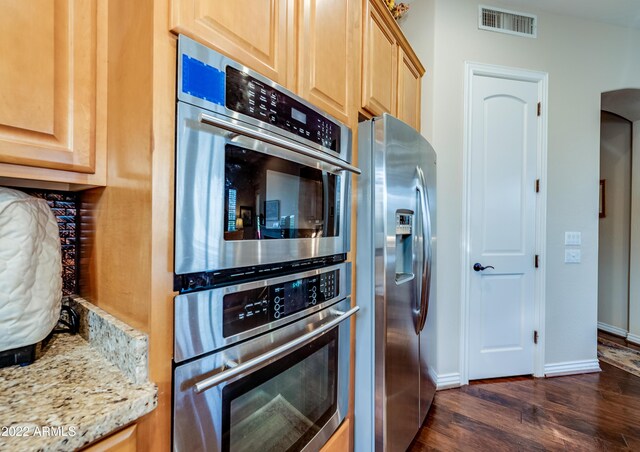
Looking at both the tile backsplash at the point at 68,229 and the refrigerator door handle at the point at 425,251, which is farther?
the refrigerator door handle at the point at 425,251

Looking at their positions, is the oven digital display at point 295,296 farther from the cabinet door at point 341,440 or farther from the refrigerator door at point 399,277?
the cabinet door at point 341,440

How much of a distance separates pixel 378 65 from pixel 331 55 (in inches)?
19.8

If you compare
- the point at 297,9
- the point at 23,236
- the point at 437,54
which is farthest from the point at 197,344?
the point at 437,54

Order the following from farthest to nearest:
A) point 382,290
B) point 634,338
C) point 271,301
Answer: point 634,338, point 382,290, point 271,301

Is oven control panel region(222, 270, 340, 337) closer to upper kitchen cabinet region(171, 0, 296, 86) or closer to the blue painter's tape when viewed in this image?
the blue painter's tape

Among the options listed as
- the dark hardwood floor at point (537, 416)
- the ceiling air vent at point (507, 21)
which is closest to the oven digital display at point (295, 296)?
the dark hardwood floor at point (537, 416)

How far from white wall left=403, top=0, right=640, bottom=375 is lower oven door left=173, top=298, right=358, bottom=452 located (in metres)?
1.42

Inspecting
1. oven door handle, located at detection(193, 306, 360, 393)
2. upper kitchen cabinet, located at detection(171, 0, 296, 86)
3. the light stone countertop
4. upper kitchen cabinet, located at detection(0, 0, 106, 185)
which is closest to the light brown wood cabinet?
the light stone countertop

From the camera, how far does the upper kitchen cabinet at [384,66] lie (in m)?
1.36

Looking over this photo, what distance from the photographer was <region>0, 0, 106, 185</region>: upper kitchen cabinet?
619 millimetres

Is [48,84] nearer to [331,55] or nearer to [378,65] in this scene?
[331,55]

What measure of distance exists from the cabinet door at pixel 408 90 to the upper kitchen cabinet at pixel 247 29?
41.7 inches

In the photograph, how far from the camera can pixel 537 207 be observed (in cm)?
232

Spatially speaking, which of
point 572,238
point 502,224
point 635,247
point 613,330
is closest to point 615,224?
point 635,247
